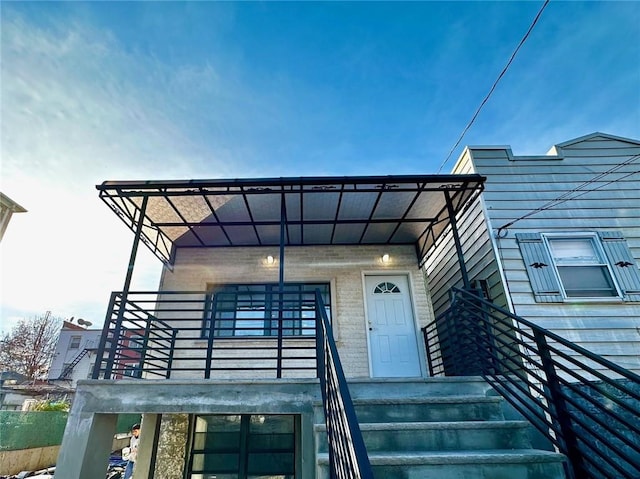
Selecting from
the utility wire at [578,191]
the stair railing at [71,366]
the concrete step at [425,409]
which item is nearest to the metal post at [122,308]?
the concrete step at [425,409]

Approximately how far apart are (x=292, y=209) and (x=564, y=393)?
12.3 ft

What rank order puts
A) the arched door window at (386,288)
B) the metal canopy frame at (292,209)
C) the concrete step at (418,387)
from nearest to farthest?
1. the concrete step at (418,387)
2. the metal canopy frame at (292,209)
3. the arched door window at (386,288)

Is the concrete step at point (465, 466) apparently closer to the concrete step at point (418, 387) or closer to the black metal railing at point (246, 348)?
the black metal railing at point (246, 348)

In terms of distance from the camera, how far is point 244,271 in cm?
571

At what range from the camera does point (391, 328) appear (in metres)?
5.39

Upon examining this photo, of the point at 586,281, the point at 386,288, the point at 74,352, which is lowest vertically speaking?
the point at 586,281

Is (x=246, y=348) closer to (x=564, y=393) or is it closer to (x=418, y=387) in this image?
(x=418, y=387)

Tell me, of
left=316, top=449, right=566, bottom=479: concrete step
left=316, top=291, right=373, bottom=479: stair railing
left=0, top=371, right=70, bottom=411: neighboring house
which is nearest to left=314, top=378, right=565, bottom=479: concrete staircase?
left=316, top=449, right=566, bottom=479: concrete step

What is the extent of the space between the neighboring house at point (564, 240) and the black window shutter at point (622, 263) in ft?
→ 0.04

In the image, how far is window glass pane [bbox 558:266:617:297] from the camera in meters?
4.20

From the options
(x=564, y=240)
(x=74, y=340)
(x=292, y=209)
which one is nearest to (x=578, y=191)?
(x=564, y=240)

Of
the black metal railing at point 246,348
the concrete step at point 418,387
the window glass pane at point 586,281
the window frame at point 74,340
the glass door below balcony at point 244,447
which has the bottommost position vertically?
the glass door below balcony at point 244,447

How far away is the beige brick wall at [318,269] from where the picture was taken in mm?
5484

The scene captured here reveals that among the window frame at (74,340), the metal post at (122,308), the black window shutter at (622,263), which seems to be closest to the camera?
the metal post at (122,308)
